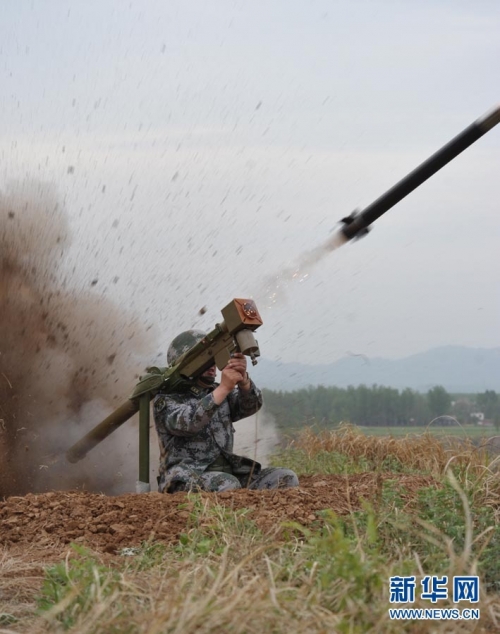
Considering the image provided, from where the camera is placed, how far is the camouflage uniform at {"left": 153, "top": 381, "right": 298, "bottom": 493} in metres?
7.28

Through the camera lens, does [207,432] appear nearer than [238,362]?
No

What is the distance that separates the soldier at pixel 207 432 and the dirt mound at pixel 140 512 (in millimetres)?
588

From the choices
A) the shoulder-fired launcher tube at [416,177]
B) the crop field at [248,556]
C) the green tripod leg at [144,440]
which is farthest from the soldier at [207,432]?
the shoulder-fired launcher tube at [416,177]

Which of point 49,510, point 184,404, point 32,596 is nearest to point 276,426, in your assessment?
point 184,404

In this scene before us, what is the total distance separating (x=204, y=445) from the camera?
761cm

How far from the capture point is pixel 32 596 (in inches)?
179

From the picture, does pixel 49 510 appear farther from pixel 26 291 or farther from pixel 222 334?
pixel 26 291

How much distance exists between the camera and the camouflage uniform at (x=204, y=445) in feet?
23.9

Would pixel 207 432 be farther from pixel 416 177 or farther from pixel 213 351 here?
pixel 416 177

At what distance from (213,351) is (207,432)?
0.72m

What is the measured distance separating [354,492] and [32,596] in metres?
2.55

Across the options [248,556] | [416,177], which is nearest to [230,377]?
[416,177]

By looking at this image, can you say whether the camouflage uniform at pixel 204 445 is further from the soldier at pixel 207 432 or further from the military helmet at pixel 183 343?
the military helmet at pixel 183 343

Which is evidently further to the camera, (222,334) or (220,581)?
(222,334)
